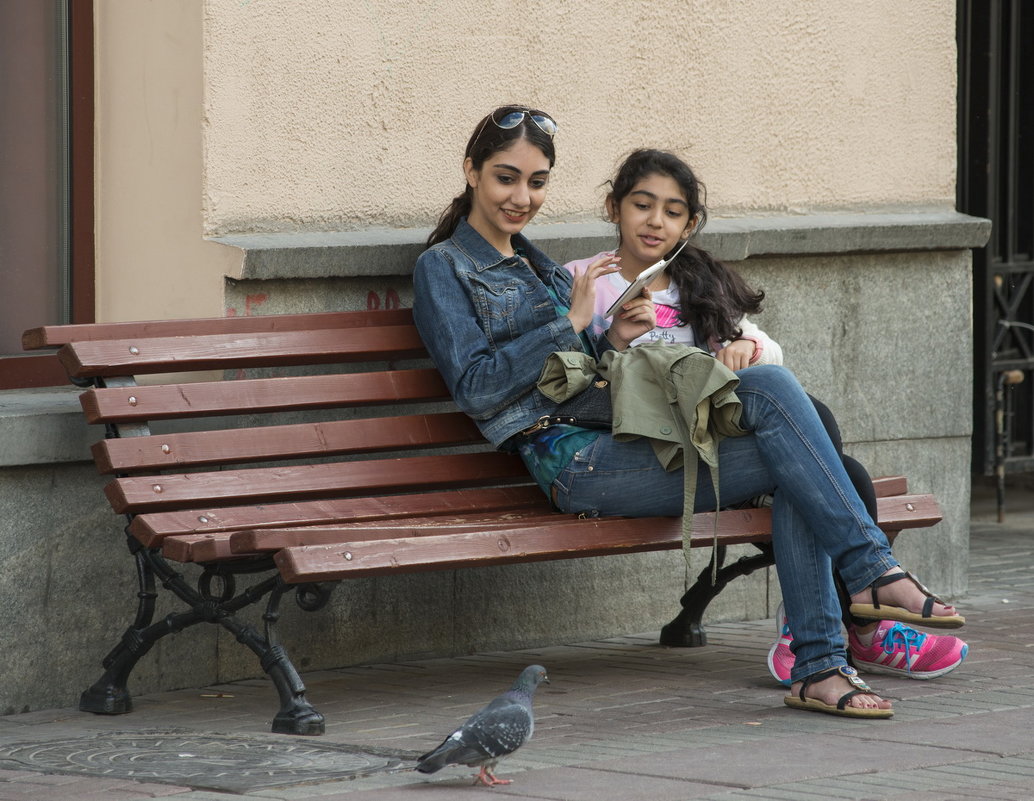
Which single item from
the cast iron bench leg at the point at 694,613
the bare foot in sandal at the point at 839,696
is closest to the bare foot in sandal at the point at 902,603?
the bare foot in sandal at the point at 839,696

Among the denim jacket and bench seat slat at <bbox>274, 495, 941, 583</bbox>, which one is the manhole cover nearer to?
bench seat slat at <bbox>274, 495, 941, 583</bbox>

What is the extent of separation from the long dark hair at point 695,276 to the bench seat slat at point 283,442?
771 mm

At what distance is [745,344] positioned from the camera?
5559 millimetres

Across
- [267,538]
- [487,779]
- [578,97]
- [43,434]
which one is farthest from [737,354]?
[43,434]

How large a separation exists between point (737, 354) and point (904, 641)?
0.99 meters

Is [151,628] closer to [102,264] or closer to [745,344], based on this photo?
[102,264]

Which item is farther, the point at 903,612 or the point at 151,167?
the point at 151,167

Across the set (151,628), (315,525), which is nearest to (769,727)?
(315,525)

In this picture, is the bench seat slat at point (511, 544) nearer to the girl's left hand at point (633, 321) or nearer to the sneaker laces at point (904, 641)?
Answer: the sneaker laces at point (904, 641)

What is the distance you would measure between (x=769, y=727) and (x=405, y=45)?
98.0 inches

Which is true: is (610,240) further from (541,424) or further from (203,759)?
(203,759)

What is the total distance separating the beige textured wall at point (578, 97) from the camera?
5609 mm

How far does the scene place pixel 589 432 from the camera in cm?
529

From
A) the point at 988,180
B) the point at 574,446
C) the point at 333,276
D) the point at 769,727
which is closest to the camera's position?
the point at 769,727
